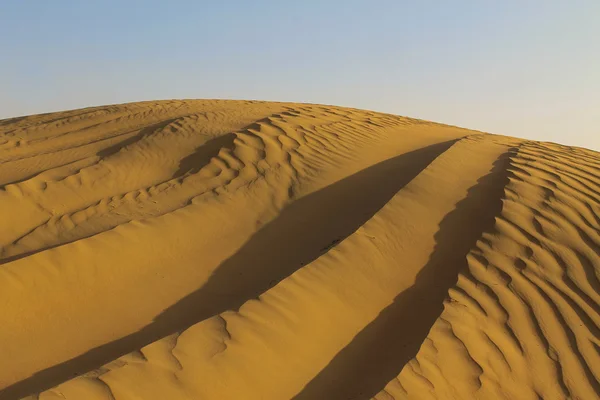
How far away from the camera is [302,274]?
4430 millimetres

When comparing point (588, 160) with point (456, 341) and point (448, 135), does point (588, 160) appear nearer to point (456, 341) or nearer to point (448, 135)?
point (448, 135)

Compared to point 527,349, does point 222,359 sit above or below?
above

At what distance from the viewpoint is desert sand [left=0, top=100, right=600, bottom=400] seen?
342 cm

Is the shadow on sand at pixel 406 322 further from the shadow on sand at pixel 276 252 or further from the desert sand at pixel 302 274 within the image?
the shadow on sand at pixel 276 252

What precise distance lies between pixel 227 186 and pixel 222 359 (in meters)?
3.52

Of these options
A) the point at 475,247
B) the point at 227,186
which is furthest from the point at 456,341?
the point at 227,186

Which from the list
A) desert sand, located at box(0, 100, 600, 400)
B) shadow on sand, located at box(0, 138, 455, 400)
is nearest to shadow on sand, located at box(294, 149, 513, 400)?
desert sand, located at box(0, 100, 600, 400)

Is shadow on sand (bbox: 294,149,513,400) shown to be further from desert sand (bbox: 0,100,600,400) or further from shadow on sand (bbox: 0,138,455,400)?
shadow on sand (bbox: 0,138,455,400)

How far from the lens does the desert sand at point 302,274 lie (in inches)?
135

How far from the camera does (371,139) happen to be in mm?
8695

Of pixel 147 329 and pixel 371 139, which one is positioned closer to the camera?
pixel 147 329

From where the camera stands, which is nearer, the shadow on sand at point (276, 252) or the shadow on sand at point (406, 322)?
Result: the shadow on sand at point (406, 322)

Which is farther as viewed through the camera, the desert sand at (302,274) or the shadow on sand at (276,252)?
the shadow on sand at (276,252)

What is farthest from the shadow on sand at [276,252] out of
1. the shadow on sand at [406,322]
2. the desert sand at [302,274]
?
the shadow on sand at [406,322]
